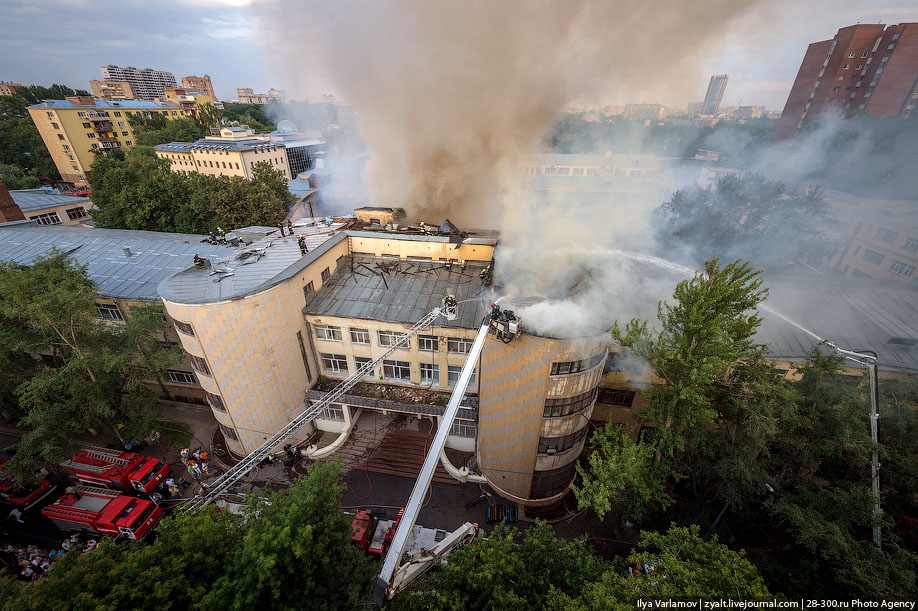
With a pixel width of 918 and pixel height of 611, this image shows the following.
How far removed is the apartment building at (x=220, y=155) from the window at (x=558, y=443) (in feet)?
170

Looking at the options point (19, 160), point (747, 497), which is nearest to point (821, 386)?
point (747, 497)

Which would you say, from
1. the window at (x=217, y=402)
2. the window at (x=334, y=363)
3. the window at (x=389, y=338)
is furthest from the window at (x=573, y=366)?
the window at (x=217, y=402)

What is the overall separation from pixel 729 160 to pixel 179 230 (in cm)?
5943

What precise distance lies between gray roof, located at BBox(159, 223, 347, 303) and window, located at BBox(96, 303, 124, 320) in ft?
21.9

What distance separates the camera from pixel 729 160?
40.4 m

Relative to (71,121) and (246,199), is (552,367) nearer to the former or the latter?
(246,199)

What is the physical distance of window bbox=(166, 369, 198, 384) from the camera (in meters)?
19.8

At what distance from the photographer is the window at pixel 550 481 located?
14.5m

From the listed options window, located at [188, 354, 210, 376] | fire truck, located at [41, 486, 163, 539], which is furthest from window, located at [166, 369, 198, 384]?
fire truck, located at [41, 486, 163, 539]

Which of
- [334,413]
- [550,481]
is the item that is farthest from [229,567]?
[550,481]

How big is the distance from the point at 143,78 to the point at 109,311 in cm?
23435

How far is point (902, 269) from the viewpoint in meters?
24.1

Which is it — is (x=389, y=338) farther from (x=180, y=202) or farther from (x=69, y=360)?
(x=180, y=202)

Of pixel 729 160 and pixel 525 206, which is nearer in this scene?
pixel 525 206
